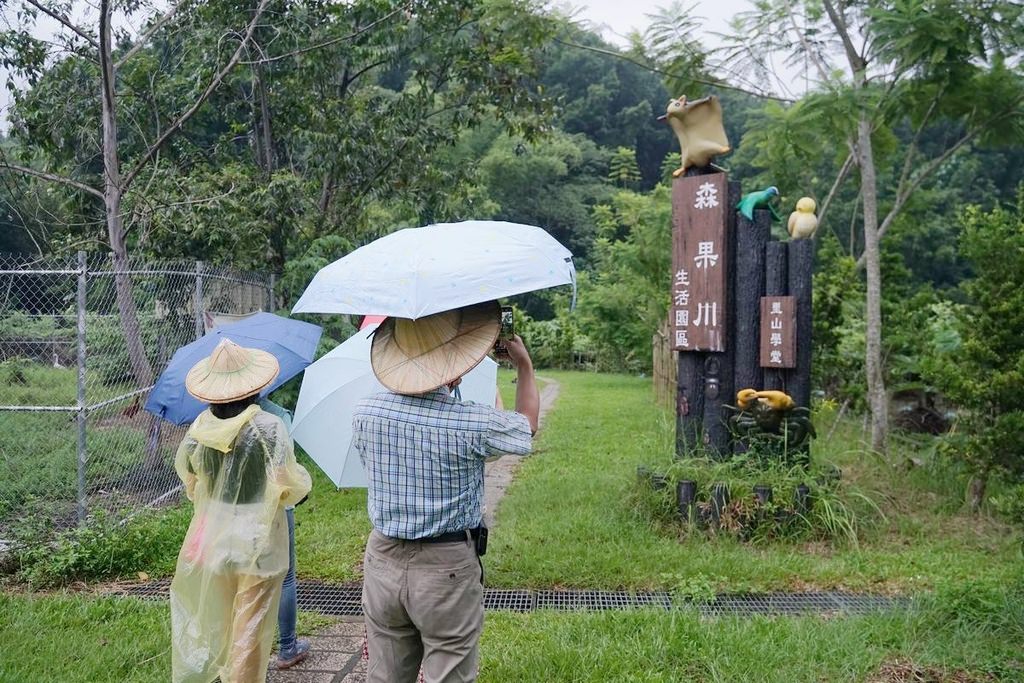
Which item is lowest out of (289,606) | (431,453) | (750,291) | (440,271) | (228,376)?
(289,606)

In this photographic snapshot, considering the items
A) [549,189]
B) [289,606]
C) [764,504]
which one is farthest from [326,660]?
[549,189]

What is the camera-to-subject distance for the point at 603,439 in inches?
364

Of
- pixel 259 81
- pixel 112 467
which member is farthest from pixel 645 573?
pixel 259 81

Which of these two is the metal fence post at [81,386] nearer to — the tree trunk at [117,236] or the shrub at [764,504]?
the tree trunk at [117,236]

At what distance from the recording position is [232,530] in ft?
9.82

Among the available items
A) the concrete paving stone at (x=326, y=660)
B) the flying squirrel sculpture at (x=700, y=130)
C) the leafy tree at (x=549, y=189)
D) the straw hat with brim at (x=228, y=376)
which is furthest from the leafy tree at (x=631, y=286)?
the straw hat with brim at (x=228, y=376)

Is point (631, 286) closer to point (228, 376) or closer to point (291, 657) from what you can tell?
point (291, 657)

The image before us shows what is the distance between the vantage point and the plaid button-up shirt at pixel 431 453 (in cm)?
223

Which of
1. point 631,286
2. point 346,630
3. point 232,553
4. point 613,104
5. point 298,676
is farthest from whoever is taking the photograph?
point 613,104

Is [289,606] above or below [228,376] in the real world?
below

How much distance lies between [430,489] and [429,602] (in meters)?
0.30

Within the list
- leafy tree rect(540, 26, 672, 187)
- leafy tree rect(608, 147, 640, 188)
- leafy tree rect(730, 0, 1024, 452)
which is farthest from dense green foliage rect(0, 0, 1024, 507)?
leafy tree rect(540, 26, 672, 187)

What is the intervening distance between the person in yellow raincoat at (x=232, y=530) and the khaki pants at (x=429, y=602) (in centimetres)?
84

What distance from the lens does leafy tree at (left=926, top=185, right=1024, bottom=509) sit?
17.7 feet
